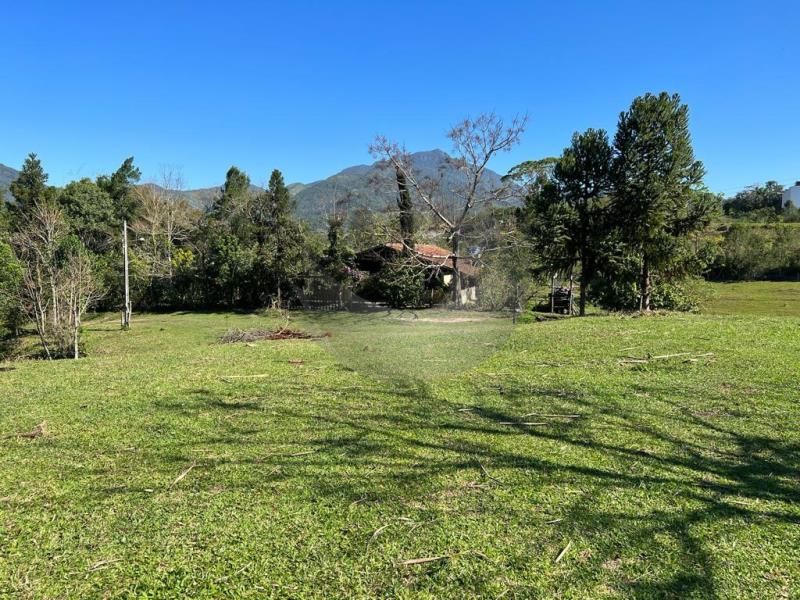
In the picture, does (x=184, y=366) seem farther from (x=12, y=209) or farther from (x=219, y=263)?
(x=12, y=209)

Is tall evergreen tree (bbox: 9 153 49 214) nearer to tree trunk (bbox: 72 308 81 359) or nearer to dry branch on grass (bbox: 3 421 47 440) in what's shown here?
tree trunk (bbox: 72 308 81 359)

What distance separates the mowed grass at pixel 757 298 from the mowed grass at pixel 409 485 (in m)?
21.8

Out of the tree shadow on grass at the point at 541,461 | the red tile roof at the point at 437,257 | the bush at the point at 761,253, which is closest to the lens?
the tree shadow on grass at the point at 541,461

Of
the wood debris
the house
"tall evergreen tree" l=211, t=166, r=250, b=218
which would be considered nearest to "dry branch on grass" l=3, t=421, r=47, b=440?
the wood debris

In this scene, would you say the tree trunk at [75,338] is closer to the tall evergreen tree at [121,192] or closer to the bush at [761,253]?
the tall evergreen tree at [121,192]

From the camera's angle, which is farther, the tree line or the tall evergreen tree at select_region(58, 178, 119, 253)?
the tall evergreen tree at select_region(58, 178, 119, 253)

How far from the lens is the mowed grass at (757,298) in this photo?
2516 centimetres

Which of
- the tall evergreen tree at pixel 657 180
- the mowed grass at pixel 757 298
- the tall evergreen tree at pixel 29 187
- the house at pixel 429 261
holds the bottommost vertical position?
the mowed grass at pixel 757 298

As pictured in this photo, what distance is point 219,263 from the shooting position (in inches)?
1122

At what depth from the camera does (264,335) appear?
12852mm

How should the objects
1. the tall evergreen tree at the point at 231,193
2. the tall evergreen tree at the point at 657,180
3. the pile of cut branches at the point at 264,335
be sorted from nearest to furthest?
the pile of cut branches at the point at 264,335, the tall evergreen tree at the point at 657,180, the tall evergreen tree at the point at 231,193

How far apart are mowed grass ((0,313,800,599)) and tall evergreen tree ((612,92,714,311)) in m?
12.2

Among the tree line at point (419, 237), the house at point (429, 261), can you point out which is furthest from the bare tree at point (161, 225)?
the house at point (429, 261)

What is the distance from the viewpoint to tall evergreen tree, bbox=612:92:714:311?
16.6 m
